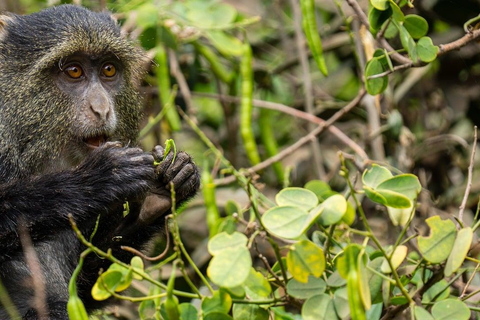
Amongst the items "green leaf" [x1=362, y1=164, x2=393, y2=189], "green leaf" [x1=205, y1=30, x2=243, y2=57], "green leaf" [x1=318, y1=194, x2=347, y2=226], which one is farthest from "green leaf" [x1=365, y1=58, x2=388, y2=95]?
"green leaf" [x1=205, y1=30, x2=243, y2=57]

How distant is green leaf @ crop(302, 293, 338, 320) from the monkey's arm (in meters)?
1.28

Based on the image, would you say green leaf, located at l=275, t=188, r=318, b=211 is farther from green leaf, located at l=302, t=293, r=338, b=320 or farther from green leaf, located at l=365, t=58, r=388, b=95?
green leaf, located at l=365, t=58, r=388, b=95

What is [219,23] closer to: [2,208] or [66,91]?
[66,91]

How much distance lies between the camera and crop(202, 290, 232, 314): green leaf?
2617mm

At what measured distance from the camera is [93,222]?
3.74m

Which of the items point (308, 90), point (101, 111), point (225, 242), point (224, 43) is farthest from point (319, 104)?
point (225, 242)

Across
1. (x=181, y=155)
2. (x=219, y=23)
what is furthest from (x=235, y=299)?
(x=219, y=23)

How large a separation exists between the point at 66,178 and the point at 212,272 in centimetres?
160

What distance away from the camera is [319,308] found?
102 inches

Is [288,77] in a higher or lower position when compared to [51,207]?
lower

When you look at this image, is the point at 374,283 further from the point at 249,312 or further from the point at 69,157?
the point at 69,157

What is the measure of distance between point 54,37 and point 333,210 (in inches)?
89.8

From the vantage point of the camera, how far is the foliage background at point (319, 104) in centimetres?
541

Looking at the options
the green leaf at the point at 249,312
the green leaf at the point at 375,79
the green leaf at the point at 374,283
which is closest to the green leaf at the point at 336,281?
the green leaf at the point at 374,283
